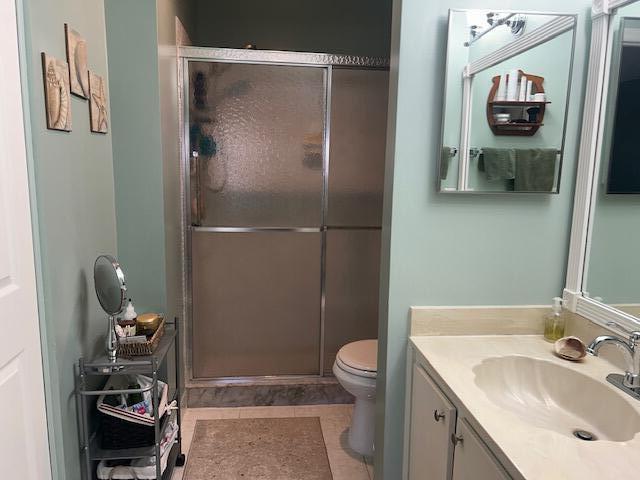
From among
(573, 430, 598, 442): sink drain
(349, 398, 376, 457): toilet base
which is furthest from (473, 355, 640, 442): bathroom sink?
(349, 398, 376, 457): toilet base

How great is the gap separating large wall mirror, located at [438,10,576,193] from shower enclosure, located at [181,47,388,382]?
128 cm

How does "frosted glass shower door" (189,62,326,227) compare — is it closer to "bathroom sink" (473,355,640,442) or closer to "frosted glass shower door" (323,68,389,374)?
"frosted glass shower door" (323,68,389,374)

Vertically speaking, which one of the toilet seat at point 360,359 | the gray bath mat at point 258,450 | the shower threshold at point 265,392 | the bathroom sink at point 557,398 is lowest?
the gray bath mat at point 258,450

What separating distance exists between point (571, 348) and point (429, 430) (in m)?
0.51

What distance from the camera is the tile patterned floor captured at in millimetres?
2146

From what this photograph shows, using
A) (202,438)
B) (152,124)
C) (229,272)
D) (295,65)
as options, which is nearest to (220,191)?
(229,272)

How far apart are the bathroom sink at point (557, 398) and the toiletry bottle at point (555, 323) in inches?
8.0

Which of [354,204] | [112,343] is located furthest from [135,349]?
[354,204]

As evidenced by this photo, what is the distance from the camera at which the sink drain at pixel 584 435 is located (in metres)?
1.18

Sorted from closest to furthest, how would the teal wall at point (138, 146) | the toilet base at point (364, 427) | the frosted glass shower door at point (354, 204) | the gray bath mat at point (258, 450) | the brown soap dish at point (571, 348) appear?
the brown soap dish at point (571, 348), the teal wall at point (138, 146), the gray bath mat at point (258, 450), the toilet base at point (364, 427), the frosted glass shower door at point (354, 204)

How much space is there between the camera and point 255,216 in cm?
274

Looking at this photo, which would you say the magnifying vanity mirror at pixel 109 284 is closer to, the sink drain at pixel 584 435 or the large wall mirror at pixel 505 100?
the large wall mirror at pixel 505 100

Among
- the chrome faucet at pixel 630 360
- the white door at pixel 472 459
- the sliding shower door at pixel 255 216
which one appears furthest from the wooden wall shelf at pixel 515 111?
the sliding shower door at pixel 255 216

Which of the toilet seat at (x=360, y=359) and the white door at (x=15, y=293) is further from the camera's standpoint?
the toilet seat at (x=360, y=359)
